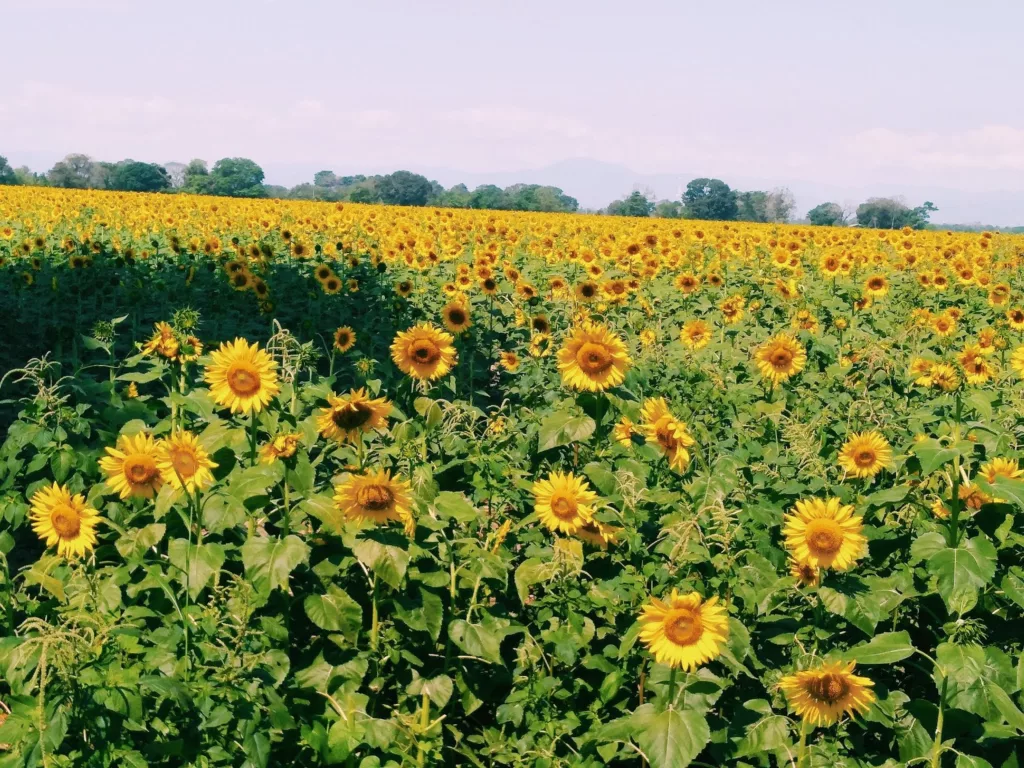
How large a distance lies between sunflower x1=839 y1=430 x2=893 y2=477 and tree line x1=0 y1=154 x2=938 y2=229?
1698 inches

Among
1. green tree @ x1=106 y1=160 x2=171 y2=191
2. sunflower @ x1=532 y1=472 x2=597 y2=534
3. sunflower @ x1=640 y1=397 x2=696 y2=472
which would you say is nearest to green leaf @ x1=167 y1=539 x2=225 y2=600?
sunflower @ x1=532 y1=472 x2=597 y2=534

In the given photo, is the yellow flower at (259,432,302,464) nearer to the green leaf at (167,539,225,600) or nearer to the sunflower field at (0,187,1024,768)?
Answer: the sunflower field at (0,187,1024,768)

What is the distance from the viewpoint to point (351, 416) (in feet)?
8.87

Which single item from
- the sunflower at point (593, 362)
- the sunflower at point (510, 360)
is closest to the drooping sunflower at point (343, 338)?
the sunflower at point (510, 360)

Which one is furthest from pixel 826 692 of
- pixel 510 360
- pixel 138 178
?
pixel 138 178

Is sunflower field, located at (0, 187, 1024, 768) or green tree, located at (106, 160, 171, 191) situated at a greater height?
green tree, located at (106, 160, 171, 191)

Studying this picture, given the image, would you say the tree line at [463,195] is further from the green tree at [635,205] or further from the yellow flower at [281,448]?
the yellow flower at [281,448]

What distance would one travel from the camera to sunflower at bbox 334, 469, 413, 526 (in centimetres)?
256

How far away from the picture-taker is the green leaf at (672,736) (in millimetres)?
2375

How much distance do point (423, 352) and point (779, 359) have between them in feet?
8.43

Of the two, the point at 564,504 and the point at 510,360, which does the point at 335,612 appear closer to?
the point at 564,504

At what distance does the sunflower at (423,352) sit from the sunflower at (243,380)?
84cm

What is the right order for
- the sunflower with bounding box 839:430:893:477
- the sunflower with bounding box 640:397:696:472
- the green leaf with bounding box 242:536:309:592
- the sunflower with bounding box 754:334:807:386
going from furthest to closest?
the sunflower with bounding box 754:334:807:386 < the sunflower with bounding box 839:430:893:477 < the sunflower with bounding box 640:397:696:472 < the green leaf with bounding box 242:536:309:592

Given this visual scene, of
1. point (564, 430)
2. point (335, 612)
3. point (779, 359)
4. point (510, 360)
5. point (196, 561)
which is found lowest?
point (335, 612)
